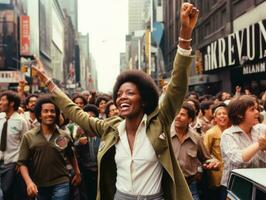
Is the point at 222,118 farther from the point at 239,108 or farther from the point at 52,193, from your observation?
the point at 52,193

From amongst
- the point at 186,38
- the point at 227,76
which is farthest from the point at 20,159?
the point at 227,76

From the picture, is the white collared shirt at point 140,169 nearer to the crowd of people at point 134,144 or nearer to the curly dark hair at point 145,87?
the crowd of people at point 134,144

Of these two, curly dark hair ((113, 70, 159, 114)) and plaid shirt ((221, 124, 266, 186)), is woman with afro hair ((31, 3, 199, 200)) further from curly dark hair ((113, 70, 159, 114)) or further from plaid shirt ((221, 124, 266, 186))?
plaid shirt ((221, 124, 266, 186))

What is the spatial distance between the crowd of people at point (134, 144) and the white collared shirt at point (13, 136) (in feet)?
0.05

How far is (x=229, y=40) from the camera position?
2514cm

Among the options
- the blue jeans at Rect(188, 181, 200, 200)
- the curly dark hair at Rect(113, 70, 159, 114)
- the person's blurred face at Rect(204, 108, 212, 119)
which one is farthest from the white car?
the person's blurred face at Rect(204, 108, 212, 119)

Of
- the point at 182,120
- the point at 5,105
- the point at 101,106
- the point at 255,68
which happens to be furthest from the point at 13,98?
the point at 255,68

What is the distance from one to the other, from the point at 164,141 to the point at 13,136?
4319 millimetres

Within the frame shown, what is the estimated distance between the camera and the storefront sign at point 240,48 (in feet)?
66.5

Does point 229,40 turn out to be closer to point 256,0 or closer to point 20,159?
point 256,0

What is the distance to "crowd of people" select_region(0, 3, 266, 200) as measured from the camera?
3.48 metres

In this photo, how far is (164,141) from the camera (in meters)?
3.48

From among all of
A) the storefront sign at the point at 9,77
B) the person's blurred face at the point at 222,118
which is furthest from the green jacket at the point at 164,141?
the storefront sign at the point at 9,77

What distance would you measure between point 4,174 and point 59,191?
1.72 m
